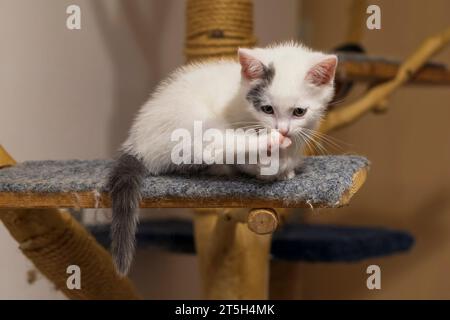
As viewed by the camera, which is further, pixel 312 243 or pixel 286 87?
pixel 312 243

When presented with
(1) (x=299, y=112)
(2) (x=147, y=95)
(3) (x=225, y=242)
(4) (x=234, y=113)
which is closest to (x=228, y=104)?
(4) (x=234, y=113)

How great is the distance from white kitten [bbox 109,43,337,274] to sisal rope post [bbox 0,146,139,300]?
23 cm

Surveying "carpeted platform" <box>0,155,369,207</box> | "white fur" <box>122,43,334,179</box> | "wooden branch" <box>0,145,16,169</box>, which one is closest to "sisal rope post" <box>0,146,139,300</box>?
"wooden branch" <box>0,145,16,169</box>

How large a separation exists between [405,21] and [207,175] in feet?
4.88

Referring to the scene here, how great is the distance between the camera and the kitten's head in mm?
875

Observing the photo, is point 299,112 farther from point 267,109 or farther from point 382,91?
point 382,91

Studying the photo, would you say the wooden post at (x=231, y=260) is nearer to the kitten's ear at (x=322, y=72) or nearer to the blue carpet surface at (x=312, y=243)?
the blue carpet surface at (x=312, y=243)

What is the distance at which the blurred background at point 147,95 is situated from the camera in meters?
1.35

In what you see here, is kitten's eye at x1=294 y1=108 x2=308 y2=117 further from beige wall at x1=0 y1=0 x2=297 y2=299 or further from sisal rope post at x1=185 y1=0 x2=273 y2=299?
beige wall at x1=0 y1=0 x2=297 y2=299

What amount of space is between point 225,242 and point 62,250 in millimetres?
341

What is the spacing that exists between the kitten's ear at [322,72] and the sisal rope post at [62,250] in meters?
0.54

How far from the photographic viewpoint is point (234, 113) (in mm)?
946

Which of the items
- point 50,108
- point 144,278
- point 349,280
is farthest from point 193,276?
point 50,108

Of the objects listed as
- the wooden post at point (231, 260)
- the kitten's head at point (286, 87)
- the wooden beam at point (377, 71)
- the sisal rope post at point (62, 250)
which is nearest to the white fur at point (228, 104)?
the kitten's head at point (286, 87)
